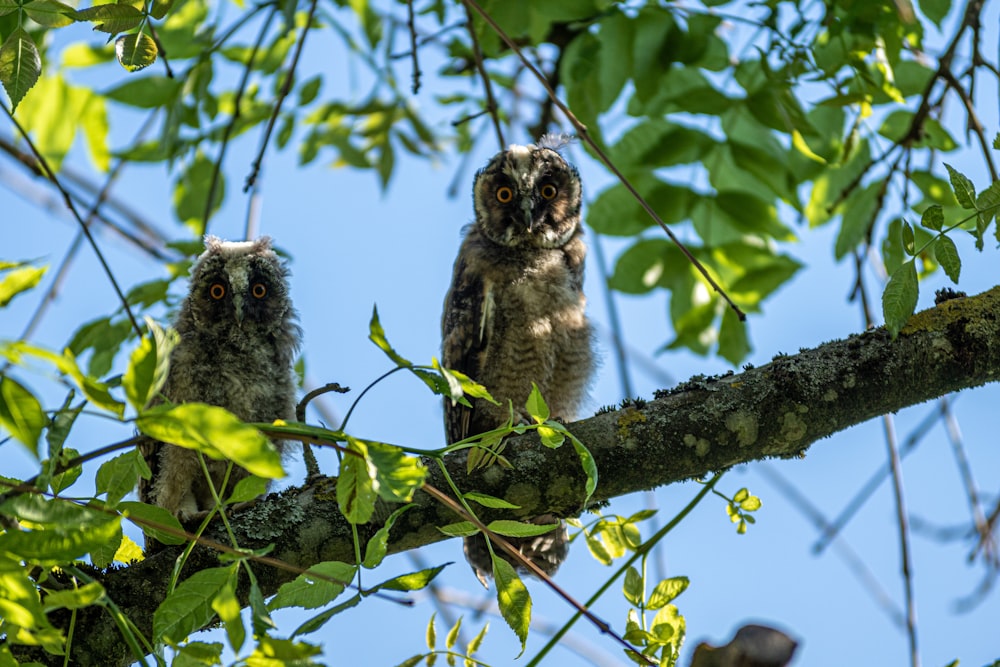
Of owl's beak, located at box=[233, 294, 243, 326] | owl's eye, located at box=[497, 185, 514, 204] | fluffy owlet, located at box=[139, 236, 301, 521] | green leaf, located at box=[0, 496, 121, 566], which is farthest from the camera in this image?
owl's eye, located at box=[497, 185, 514, 204]

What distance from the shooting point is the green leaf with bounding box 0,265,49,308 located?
5.10 ft

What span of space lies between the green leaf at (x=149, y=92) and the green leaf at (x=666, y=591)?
250cm

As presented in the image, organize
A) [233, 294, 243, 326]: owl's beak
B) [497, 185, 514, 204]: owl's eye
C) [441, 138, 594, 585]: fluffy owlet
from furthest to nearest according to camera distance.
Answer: [497, 185, 514, 204]: owl's eye
[441, 138, 594, 585]: fluffy owlet
[233, 294, 243, 326]: owl's beak

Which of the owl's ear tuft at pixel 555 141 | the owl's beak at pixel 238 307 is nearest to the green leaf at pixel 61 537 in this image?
the owl's beak at pixel 238 307

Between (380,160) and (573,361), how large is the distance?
154 cm

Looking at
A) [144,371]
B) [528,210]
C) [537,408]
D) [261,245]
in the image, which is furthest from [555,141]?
[144,371]

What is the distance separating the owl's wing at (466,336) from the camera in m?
3.73

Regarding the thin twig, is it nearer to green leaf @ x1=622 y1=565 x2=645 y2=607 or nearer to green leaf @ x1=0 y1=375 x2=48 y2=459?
green leaf @ x1=622 y1=565 x2=645 y2=607

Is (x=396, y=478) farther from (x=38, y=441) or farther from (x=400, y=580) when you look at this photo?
(x=38, y=441)

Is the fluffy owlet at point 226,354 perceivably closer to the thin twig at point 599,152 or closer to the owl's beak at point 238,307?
the owl's beak at point 238,307

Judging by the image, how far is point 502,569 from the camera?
1765 mm

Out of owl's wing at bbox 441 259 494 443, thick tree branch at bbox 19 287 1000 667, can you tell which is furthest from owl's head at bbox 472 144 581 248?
thick tree branch at bbox 19 287 1000 667

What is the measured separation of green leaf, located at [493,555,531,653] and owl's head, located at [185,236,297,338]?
6.51 feet

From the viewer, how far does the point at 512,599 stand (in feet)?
5.74
